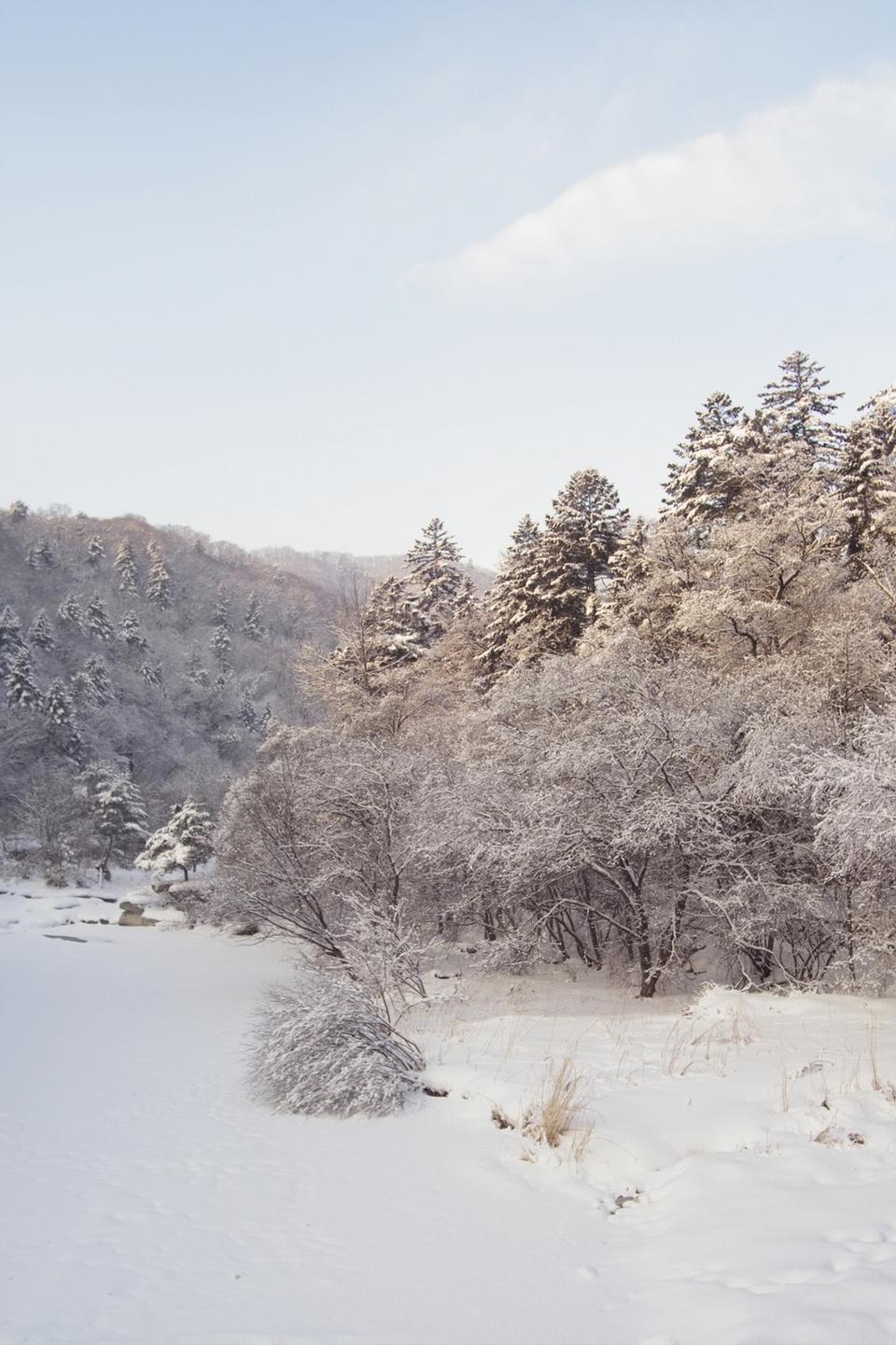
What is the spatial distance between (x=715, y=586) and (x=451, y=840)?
8293mm

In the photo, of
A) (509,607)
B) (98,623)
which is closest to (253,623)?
(98,623)

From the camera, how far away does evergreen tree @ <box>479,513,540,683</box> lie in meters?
24.4

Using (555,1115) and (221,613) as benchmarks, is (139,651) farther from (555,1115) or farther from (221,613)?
(555,1115)

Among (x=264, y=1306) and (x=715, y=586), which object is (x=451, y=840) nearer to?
(x=715, y=586)

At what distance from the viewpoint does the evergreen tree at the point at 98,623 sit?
216ft

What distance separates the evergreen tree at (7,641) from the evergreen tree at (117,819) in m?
18.6

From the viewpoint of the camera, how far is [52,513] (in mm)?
107000

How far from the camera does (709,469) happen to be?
21.1 metres

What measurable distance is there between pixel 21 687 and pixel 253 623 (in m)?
37.9

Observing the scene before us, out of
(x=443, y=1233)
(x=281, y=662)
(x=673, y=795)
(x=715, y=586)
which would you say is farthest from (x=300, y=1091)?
(x=281, y=662)

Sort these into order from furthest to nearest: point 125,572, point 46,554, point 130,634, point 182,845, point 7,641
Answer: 1. point 125,572
2. point 46,554
3. point 130,634
4. point 7,641
5. point 182,845

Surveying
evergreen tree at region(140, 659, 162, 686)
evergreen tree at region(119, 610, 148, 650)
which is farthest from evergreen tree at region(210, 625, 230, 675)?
evergreen tree at region(119, 610, 148, 650)

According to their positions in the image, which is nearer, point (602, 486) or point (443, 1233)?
point (443, 1233)

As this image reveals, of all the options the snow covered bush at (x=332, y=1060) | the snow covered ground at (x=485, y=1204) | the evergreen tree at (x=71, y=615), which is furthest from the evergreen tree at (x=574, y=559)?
the evergreen tree at (x=71, y=615)
